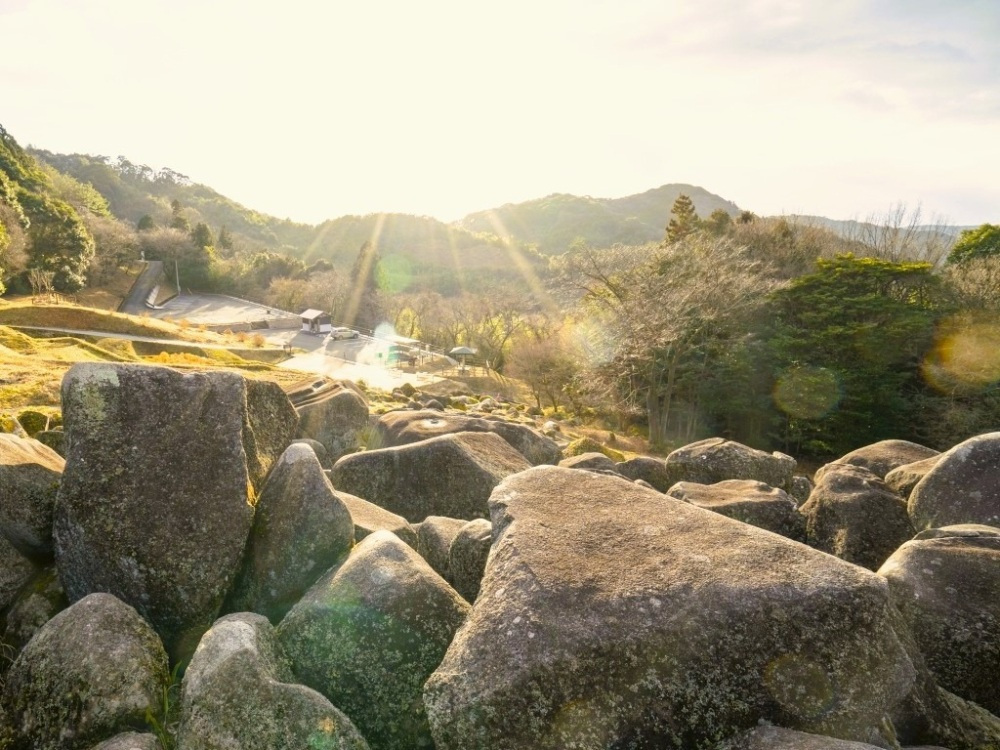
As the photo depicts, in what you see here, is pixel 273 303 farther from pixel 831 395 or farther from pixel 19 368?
pixel 831 395

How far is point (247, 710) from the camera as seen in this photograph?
3936 mm

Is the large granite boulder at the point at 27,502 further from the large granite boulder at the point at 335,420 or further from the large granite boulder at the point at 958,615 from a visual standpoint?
the large granite boulder at the point at 958,615

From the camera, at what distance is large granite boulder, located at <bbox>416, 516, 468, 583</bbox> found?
635 cm

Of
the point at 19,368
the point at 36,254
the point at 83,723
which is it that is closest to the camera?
the point at 83,723

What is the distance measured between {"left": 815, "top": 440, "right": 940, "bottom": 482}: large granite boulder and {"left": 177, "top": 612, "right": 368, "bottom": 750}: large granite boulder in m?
10.6

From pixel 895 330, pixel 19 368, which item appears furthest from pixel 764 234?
pixel 19 368

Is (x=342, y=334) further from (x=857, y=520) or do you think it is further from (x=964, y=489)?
(x=964, y=489)

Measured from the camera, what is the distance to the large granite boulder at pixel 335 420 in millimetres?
13352

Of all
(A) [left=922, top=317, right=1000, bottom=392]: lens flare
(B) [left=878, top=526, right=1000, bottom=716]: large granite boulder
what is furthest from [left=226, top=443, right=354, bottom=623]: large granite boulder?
(A) [left=922, top=317, right=1000, bottom=392]: lens flare

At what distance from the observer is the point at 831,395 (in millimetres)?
35719

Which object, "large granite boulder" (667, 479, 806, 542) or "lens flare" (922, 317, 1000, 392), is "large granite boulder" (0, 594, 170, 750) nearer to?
"large granite boulder" (667, 479, 806, 542)

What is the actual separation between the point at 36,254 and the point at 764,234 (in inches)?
2900

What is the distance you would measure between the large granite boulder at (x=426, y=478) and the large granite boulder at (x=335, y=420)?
433 cm

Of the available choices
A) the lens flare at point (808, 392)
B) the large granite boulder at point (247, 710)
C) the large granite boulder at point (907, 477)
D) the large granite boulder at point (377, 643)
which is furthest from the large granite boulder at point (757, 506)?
the lens flare at point (808, 392)
